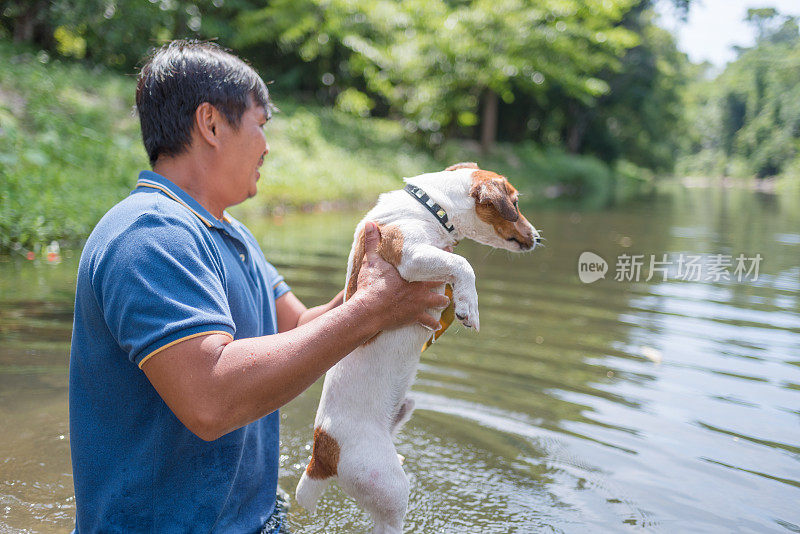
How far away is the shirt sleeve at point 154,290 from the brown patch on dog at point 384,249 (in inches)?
24.8

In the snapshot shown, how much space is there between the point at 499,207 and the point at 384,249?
473 millimetres

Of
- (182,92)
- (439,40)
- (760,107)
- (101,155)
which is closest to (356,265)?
(182,92)

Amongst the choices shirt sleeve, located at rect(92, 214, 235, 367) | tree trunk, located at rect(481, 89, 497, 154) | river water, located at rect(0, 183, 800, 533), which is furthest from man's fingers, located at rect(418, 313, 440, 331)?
tree trunk, located at rect(481, 89, 497, 154)

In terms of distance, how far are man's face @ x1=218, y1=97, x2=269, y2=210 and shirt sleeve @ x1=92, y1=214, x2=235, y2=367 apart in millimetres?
371

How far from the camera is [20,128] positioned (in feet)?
32.4

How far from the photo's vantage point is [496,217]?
8.02 feet

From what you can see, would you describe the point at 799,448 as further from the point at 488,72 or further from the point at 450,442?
the point at 488,72

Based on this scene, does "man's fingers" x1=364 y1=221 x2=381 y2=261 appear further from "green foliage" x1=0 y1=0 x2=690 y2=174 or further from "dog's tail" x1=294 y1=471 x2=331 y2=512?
"green foliage" x1=0 y1=0 x2=690 y2=174

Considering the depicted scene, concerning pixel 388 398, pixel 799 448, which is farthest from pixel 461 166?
pixel 799 448

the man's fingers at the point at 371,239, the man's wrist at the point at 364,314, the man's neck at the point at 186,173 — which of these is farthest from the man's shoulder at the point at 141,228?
the man's fingers at the point at 371,239

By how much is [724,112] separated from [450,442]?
4026cm

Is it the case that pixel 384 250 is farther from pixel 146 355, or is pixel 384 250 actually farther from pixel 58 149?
pixel 58 149

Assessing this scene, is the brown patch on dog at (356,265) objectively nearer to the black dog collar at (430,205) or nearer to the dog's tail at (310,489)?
the black dog collar at (430,205)

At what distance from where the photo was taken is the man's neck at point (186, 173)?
6.42ft
